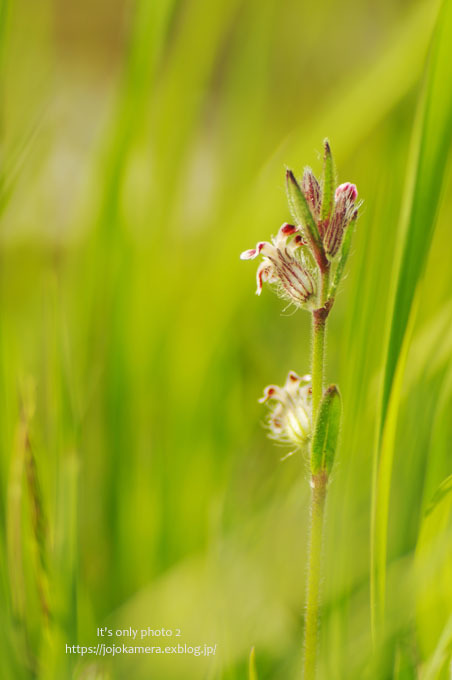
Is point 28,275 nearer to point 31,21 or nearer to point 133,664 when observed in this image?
point 31,21

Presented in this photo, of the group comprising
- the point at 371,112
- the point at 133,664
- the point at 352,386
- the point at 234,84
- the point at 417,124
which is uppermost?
the point at 234,84

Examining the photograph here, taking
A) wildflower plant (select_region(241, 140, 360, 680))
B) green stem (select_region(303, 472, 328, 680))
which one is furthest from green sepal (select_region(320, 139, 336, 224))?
green stem (select_region(303, 472, 328, 680))

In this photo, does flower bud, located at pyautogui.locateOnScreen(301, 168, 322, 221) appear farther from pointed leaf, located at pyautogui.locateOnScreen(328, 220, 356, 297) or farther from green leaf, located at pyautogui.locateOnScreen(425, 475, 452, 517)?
green leaf, located at pyautogui.locateOnScreen(425, 475, 452, 517)

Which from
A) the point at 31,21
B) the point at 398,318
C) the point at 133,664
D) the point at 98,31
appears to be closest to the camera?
the point at 398,318

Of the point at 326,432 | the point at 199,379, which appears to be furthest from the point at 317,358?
the point at 199,379

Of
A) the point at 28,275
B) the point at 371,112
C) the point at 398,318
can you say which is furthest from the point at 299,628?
the point at 28,275

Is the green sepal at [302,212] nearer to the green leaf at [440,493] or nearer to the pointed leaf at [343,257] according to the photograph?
the pointed leaf at [343,257]

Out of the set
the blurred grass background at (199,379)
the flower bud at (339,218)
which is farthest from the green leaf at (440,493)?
the flower bud at (339,218)
